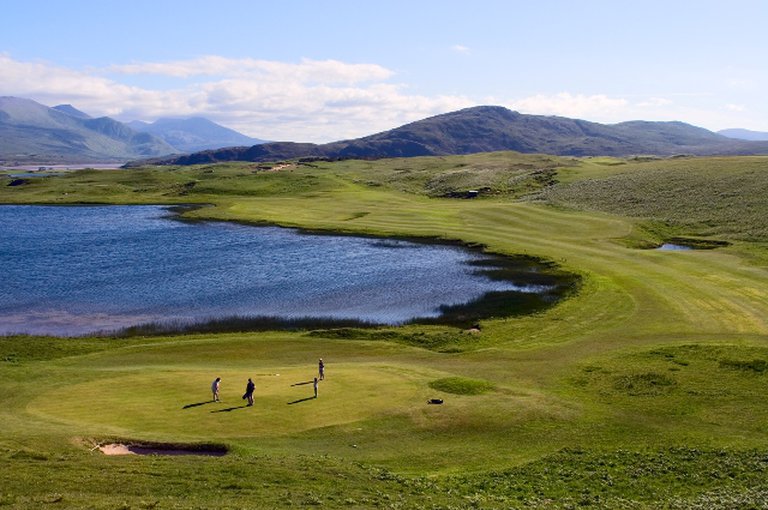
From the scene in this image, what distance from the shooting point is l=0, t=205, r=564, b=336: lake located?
233ft

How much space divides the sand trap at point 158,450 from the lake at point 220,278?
34993 mm

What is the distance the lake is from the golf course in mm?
7383

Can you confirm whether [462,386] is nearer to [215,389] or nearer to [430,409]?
[430,409]

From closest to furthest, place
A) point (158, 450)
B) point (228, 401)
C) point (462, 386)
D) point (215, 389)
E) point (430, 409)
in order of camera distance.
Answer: point (158, 450) → point (430, 409) → point (215, 389) → point (228, 401) → point (462, 386)

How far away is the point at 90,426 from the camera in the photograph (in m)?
35.3

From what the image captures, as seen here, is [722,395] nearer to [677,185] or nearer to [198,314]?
[198,314]

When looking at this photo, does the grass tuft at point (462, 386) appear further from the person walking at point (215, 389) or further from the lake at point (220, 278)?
the lake at point (220, 278)

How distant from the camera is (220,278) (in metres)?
88.0

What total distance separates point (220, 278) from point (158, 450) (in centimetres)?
5681

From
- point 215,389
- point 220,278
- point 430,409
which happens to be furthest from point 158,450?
point 220,278

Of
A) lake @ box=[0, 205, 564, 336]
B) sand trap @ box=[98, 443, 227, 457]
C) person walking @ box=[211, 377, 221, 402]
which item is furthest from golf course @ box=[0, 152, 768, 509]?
lake @ box=[0, 205, 564, 336]

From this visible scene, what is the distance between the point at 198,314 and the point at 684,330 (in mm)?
48348

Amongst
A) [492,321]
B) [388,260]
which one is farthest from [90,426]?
[388,260]

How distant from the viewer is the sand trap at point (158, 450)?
32.3 metres
